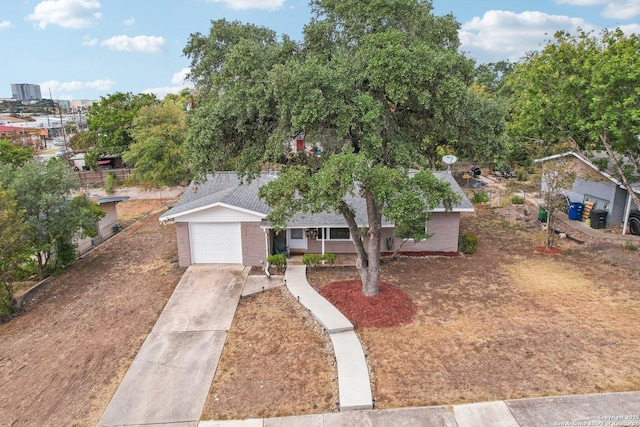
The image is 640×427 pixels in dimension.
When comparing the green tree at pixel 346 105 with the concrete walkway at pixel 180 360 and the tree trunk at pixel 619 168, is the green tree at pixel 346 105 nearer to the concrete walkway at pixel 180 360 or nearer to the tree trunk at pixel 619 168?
the concrete walkway at pixel 180 360

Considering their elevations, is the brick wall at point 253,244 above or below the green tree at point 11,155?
below

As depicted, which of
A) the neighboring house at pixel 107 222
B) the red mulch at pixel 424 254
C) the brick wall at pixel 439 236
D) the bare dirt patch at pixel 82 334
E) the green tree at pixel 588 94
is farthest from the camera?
the neighboring house at pixel 107 222

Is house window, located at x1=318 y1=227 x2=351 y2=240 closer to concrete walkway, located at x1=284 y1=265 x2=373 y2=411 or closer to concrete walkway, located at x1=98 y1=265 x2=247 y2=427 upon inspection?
concrete walkway, located at x1=284 y1=265 x2=373 y2=411

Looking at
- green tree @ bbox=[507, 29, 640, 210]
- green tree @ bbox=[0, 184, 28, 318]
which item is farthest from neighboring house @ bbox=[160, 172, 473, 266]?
green tree @ bbox=[507, 29, 640, 210]

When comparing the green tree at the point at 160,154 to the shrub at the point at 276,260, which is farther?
the green tree at the point at 160,154

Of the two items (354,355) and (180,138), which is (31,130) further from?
(354,355)

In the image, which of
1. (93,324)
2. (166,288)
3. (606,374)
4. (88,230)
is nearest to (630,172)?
(606,374)

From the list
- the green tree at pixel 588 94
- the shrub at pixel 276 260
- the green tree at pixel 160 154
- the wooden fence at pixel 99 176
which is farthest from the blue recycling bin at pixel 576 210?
the wooden fence at pixel 99 176
